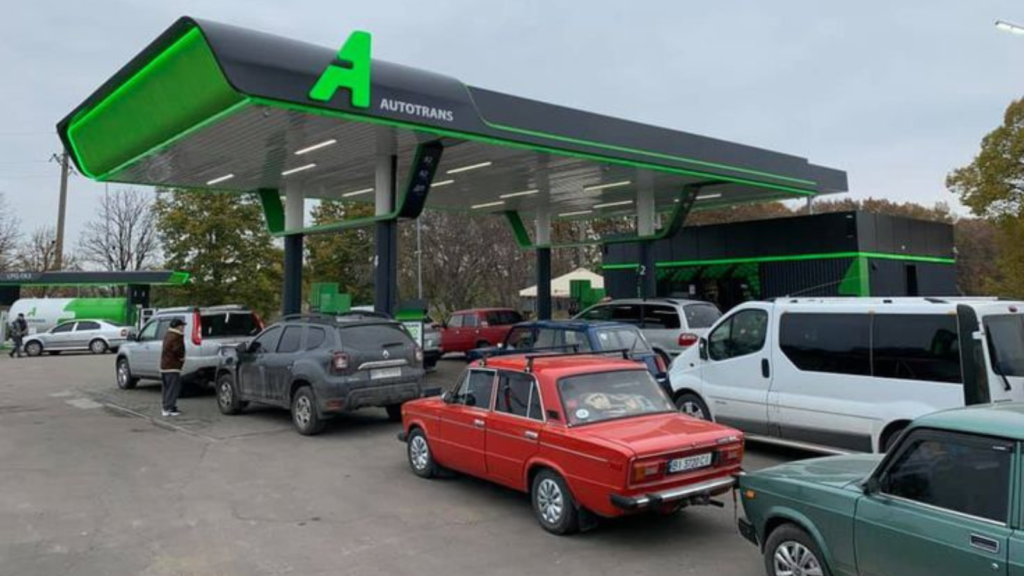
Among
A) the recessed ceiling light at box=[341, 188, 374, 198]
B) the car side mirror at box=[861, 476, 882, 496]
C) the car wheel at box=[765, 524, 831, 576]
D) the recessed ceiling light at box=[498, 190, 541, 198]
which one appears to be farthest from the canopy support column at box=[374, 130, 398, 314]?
the car side mirror at box=[861, 476, 882, 496]

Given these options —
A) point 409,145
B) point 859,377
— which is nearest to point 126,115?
point 409,145

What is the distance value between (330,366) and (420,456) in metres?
2.82

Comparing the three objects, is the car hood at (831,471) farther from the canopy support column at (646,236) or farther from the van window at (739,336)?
the canopy support column at (646,236)

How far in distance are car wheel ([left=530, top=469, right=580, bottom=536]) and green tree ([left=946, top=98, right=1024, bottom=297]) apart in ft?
85.0

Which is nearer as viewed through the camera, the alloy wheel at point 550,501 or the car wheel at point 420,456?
the alloy wheel at point 550,501

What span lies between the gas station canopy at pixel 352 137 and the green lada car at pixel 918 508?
9.14 metres

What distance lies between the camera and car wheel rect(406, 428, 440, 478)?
7891mm

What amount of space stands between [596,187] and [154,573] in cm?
1836

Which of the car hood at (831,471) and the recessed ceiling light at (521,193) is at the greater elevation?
the recessed ceiling light at (521,193)

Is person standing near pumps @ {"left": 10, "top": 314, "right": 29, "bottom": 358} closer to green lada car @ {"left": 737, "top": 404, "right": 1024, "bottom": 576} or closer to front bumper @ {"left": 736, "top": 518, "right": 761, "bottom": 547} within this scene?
front bumper @ {"left": 736, "top": 518, "right": 761, "bottom": 547}

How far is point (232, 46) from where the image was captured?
10188mm

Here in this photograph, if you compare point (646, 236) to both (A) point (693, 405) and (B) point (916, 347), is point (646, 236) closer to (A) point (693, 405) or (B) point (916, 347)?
(A) point (693, 405)

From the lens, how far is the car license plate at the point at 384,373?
34.6 ft

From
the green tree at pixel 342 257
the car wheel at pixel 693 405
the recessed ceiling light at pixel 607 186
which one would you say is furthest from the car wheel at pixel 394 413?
the green tree at pixel 342 257
